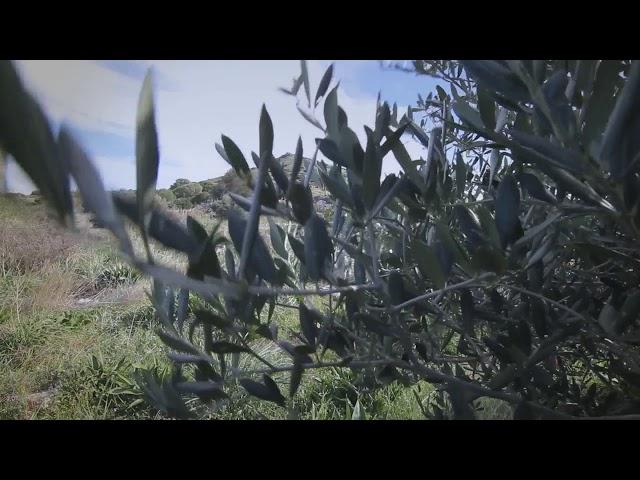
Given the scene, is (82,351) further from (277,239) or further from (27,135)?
(27,135)

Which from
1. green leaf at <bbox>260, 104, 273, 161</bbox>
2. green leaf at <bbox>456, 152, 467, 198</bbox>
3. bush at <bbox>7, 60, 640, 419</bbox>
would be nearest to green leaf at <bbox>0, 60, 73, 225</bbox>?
bush at <bbox>7, 60, 640, 419</bbox>

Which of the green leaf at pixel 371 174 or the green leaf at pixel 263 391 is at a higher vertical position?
the green leaf at pixel 371 174

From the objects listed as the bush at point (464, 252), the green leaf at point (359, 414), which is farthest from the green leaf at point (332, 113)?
the green leaf at point (359, 414)

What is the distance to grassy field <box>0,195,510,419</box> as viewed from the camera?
172 cm

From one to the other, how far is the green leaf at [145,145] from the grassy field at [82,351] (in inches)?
38.3

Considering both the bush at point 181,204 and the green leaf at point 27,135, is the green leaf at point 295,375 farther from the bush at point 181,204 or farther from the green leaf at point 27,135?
the green leaf at point 27,135

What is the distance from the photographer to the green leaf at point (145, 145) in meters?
0.20

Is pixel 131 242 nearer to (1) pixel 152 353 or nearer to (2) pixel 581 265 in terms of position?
(2) pixel 581 265

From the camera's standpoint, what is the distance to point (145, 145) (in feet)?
0.65

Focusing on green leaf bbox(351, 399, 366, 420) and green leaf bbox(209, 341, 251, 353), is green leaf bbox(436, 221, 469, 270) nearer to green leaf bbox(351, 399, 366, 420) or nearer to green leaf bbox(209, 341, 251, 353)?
green leaf bbox(209, 341, 251, 353)

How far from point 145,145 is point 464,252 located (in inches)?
10.7

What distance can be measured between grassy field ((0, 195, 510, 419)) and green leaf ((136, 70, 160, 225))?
0.97 m

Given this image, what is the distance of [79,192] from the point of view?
18cm
